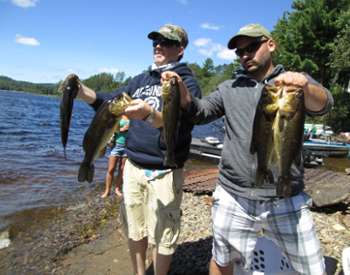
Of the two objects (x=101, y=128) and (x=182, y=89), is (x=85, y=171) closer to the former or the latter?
(x=101, y=128)

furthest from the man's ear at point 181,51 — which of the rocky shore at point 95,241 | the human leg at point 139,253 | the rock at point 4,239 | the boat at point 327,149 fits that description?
the boat at point 327,149

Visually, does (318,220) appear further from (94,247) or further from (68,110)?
(68,110)

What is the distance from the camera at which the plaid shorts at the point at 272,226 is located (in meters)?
2.97

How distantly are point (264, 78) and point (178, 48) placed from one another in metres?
1.08

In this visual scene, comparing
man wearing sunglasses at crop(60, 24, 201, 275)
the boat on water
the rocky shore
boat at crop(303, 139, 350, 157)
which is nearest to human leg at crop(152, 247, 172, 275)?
man wearing sunglasses at crop(60, 24, 201, 275)

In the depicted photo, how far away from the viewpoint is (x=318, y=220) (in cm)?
681

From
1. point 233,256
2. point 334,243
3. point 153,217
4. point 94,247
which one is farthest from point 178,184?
point 334,243

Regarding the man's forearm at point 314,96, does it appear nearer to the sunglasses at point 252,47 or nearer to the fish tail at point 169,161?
the sunglasses at point 252,47

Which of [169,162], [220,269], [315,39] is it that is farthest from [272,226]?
[315,39]

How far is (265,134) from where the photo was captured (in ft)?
8.63

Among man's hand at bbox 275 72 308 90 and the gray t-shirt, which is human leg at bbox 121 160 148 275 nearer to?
the gray t-shirt

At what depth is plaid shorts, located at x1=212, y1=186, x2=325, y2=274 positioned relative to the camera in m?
2.97

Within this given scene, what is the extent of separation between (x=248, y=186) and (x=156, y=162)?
110 centimetres

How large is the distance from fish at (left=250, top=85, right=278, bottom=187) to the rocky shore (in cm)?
249
